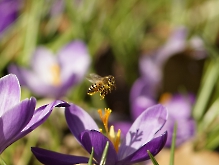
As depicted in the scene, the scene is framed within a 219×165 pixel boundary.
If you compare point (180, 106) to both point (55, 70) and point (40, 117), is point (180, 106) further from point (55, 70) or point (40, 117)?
point (40, 117)

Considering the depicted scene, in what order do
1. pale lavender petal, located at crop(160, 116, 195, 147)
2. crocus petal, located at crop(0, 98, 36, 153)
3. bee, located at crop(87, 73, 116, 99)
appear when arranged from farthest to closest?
pale lavender petal, located at crop(160, 116, 195, 147), bee, located at crop(87, 73, 116, 99), crocus petal, located at crop(0, 98, 36, 153)

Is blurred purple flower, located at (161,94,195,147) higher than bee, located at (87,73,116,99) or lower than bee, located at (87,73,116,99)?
lower

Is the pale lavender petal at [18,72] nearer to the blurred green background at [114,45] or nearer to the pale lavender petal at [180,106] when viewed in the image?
the blurred green background at [114,45]

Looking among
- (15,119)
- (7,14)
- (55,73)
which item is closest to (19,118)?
(15,119)

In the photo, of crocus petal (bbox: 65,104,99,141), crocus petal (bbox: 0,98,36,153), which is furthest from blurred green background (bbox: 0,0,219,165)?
crocus petal (bbox: 0,98,36,153)

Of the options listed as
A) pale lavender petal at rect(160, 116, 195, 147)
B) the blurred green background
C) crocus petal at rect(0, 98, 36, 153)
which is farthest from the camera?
the blurred green background

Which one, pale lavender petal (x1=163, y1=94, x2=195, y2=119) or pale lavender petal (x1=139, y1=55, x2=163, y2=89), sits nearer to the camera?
pale lavender petal (x1=163, y1=94, x2=195, y2=119)

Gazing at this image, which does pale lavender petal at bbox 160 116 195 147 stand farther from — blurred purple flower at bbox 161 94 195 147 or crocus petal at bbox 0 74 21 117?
crocus petal at bbox 0 74 21 117

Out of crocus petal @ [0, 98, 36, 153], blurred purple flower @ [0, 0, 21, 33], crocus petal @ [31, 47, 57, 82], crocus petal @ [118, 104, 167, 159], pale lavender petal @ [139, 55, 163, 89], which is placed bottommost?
crocus petal @ [118, 104, 167, 159]
